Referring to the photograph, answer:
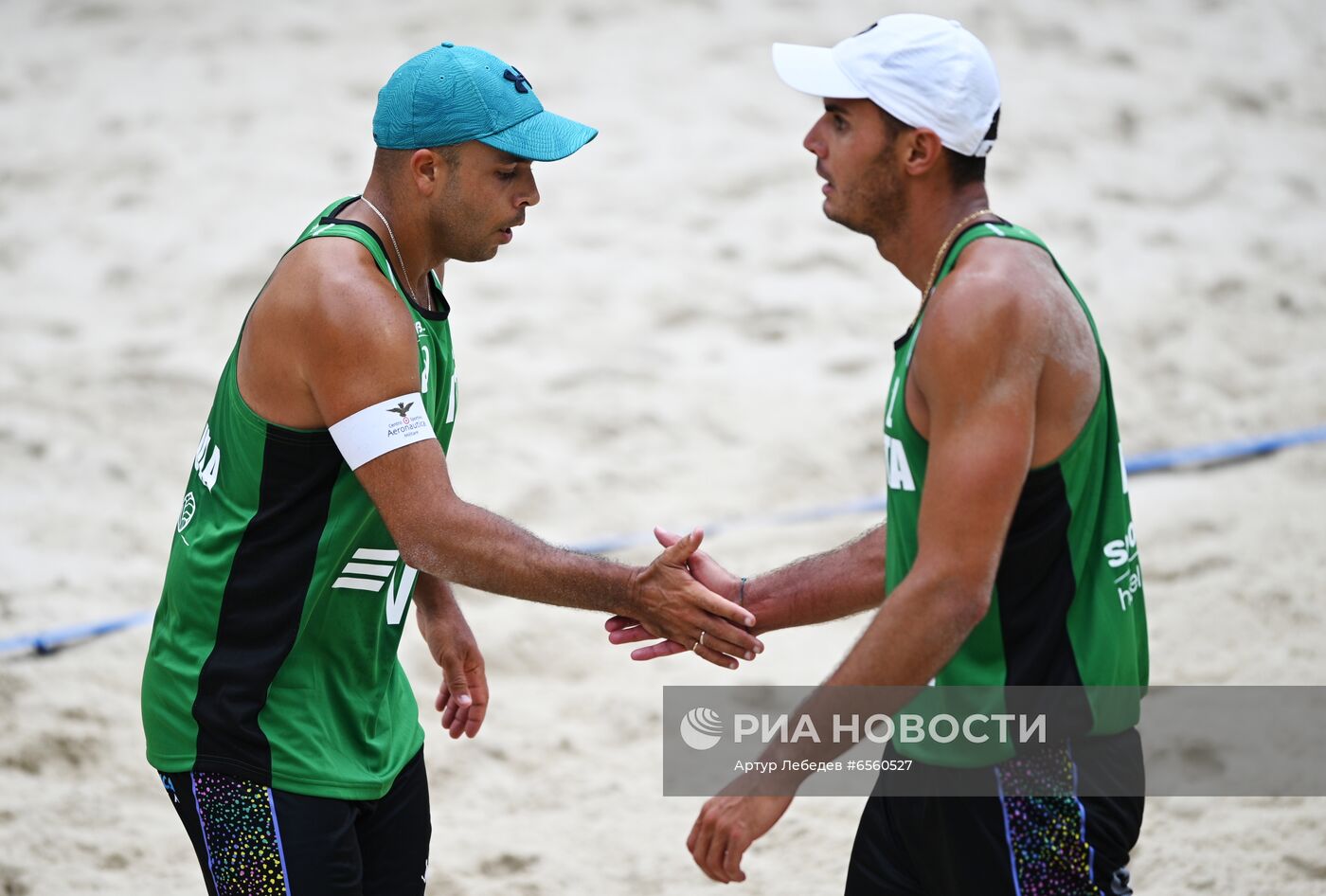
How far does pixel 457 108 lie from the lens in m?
2.71

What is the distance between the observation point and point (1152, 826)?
3.91 m

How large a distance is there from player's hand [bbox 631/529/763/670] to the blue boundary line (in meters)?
1.79

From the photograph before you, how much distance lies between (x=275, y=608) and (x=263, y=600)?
0.09ft

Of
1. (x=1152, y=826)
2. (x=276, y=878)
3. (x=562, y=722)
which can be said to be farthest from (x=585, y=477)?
(x=276, y=878)

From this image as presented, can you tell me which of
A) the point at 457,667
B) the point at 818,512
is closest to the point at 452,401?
the point at 457,667

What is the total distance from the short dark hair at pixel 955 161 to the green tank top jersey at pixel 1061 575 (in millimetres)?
127

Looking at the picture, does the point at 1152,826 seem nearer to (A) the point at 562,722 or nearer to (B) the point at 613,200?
(A) the point at 562,722

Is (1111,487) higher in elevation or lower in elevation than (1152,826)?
higher

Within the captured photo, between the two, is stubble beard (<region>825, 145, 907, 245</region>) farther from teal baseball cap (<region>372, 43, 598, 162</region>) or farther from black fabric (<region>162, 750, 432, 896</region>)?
black fabric (<region>162, 750, 432, 896</region>)

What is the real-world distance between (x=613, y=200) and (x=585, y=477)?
234 centimetres

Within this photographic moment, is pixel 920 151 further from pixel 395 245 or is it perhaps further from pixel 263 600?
pixel 263 600

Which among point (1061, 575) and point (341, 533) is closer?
point (1061, 575)

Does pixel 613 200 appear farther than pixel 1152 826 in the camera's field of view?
Yes

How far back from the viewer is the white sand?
162 inches
